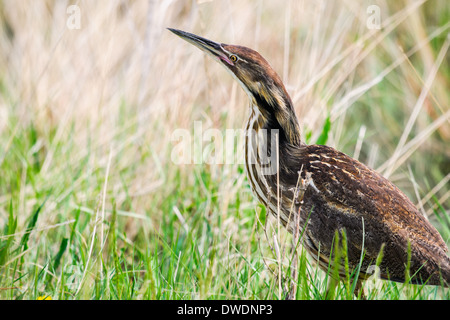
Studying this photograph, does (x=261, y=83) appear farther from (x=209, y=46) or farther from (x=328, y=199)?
(x=328, y=199)

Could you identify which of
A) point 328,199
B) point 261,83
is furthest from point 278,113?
point 328,199

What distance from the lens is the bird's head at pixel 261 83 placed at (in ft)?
8.67

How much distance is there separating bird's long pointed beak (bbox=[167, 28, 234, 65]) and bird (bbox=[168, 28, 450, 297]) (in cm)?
2

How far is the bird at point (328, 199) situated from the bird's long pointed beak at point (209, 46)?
0.02 m

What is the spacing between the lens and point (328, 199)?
256cm

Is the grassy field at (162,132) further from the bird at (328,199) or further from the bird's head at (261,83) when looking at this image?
the bird's head at (261,83)

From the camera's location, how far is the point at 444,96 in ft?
14.3

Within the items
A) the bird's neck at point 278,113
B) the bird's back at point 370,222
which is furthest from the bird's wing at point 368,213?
the bird's neck at point 278,113

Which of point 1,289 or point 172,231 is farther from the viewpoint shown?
point 172,231

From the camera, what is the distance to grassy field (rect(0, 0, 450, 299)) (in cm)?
280

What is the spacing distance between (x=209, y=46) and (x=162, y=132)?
1092 mm

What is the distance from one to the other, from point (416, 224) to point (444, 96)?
205cm
